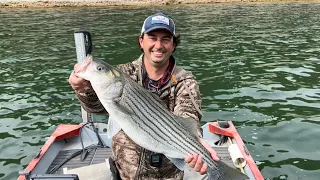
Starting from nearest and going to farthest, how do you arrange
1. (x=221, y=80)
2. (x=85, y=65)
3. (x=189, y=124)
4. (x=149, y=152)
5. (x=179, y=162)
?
(x=85, y=65), (x=179, y=162), (x=189, y=124), (x=149, y=152), (x=221, y=80)

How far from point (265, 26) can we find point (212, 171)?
27.1 meters

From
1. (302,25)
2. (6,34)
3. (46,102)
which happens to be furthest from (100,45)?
(302,25)

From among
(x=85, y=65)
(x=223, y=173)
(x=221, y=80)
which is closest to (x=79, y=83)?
(x=85, y=65)

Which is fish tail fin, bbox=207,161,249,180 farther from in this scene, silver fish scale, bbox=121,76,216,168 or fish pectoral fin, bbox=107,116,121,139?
fish pectoral fin, bbox=107,116,121,139

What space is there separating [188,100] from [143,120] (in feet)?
4.81

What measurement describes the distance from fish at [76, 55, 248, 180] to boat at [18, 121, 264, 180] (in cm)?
273

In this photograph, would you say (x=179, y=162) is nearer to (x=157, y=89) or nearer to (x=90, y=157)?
(x=157, y=89)

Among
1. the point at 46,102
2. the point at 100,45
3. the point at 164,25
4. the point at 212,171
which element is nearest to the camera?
the point at 212,171

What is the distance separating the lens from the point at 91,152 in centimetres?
878

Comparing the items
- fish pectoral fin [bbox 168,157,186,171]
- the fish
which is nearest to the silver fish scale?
the fish

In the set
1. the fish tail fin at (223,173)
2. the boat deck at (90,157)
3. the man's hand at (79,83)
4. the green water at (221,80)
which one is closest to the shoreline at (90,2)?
the green water at (221,80)

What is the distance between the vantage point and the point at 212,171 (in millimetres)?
4766

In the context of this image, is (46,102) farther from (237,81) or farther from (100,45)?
(100,45)

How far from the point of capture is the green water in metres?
10.3
